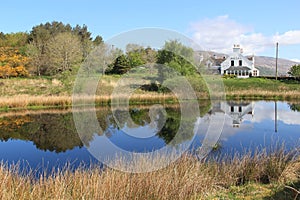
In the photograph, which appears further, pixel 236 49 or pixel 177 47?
pixel 236 49

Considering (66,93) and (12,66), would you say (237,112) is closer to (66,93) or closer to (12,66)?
(66,93)

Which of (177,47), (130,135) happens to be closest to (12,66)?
(130,135)

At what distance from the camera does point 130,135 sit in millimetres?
10688

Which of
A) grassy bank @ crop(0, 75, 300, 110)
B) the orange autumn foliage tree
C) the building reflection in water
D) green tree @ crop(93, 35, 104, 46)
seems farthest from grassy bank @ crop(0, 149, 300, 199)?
green tree @ crop(93, 35, 104, 46)

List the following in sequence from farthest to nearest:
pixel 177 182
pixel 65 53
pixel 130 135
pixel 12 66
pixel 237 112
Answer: pixel 12 66, pixel 65 53, pixel 237 112, pixel 130 135, pixel 177 182

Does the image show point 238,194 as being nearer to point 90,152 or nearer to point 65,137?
point 90,152

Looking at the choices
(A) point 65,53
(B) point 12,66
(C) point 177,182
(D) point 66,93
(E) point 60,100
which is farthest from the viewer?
(B) point 12,66

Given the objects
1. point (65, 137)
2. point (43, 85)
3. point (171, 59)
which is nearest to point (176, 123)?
point (171, 59)

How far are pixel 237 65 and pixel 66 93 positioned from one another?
3270 centimetres

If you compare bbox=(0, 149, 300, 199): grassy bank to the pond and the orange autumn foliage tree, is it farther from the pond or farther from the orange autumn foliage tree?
the orange autumn foliage tree

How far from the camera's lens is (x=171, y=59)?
13.4 meters

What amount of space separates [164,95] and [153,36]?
47.5 ft

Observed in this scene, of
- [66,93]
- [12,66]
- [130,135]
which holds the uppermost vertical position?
[12,66]

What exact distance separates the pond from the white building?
28.8 meters
